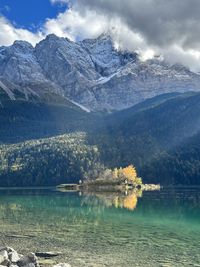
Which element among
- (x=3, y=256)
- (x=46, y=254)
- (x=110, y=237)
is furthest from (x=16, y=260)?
(x=110, y=237)

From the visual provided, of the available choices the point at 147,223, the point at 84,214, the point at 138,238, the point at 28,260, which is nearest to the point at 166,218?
the point at 147,223

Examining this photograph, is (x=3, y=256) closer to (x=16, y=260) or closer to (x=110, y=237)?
(x=16, y=260)

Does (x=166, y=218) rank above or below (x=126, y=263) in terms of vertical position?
above

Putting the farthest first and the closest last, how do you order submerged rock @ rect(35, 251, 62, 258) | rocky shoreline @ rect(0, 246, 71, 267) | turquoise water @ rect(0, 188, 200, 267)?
submerged rock @ rect(35, 251, 62, 258) → turquoise water @ rect(0, 188, 200, 267) → rocky shoreline @ rect(0, 246, 71, 267)

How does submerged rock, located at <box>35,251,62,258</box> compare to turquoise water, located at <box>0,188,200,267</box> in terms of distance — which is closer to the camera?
turquoise water, located at <box>0,188,200,267</box>

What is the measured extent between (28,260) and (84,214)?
6452cm

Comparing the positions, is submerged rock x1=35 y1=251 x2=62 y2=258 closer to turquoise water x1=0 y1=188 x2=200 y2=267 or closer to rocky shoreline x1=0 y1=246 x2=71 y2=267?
turquoise water x1=0 y1=188 x2=200 y2=267

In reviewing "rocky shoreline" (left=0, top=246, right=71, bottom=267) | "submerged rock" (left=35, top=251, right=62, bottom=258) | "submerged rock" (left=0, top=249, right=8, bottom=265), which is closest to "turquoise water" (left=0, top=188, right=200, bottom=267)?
"submerged rock" (left=35, top=251, right=62, bottom=258)

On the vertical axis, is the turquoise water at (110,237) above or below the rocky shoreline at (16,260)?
above

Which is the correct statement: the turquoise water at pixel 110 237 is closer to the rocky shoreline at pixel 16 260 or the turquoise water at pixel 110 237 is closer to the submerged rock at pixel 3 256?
the rocky shoreline at pixel 16 260

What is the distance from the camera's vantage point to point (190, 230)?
273 feet

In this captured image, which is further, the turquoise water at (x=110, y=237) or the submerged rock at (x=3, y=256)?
the turquoise water at (x=110, y=237)

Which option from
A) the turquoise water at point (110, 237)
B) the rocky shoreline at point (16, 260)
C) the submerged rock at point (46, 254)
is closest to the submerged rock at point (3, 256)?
the rocky shoreline at point (16, 260)

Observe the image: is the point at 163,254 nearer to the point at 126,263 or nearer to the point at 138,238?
the point at 126,263
